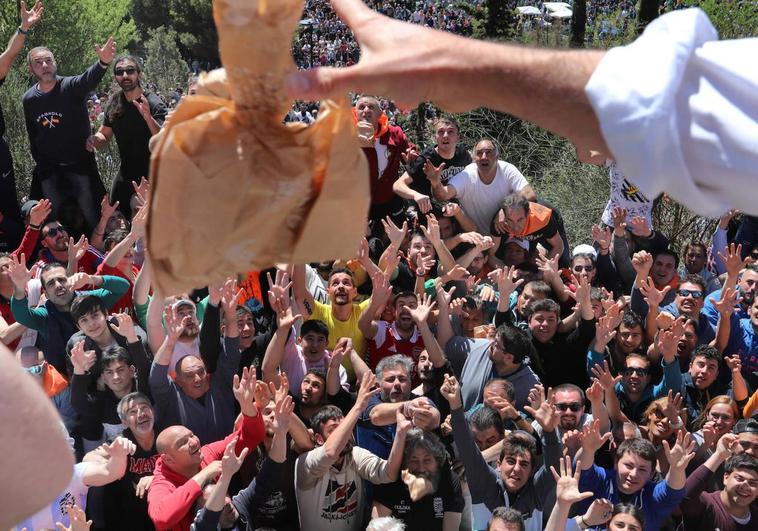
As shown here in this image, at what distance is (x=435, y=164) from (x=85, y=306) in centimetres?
311

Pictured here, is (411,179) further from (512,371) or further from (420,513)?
(420,513)

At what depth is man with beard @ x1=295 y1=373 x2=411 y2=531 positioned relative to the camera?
5000 millimetres

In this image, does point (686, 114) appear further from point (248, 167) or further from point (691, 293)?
point (691, 293)

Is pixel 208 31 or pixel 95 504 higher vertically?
pixel 95 504

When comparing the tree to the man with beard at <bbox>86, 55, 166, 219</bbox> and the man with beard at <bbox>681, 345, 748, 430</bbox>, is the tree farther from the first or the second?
the man with beard at <bbox>681, 345, 748, 430</bbox>

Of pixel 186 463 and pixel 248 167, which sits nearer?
pixel 248 167

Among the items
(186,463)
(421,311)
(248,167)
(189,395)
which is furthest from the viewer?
(421,311)

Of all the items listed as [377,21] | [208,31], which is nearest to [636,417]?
[377,21]

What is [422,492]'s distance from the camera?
499cm

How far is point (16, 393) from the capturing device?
90 cm

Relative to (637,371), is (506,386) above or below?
above

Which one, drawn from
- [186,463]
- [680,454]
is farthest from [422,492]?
[680,454]

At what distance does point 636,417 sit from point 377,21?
5.10m

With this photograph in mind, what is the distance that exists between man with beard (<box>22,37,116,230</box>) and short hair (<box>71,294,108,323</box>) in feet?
7.07
